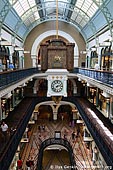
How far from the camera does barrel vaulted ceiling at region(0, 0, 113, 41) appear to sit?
18.1 meters

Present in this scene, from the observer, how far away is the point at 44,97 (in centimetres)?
2627

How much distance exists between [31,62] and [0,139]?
24.1 metres

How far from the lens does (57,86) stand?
63.3ft

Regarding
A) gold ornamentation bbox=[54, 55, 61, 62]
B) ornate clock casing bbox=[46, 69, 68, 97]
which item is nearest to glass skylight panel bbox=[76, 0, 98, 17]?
gold ornamentation bbox=[54, 55, 61, 62]

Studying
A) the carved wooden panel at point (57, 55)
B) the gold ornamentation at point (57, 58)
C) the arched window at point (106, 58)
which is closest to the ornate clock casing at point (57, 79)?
the arched window at point (106, 58)

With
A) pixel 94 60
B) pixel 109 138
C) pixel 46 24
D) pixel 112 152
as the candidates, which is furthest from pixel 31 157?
pixel 46 24

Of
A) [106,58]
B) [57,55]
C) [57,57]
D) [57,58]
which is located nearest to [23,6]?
[57,55]

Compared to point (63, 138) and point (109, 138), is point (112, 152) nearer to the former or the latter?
point (109, 138)

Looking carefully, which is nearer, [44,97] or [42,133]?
[42,133]

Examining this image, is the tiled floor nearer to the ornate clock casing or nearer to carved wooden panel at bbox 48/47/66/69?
the ornate clock casing

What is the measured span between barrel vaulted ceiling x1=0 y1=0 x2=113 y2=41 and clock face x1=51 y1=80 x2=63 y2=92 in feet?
20.2

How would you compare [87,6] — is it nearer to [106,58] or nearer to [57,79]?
[106,58]

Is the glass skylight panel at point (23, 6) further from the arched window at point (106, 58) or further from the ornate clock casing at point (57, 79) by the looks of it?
the arched window at point (106, 58)

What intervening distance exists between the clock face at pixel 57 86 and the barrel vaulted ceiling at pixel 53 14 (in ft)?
20.2
